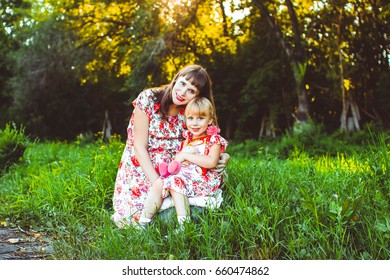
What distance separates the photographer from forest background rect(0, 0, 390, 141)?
Answer: 1146cm

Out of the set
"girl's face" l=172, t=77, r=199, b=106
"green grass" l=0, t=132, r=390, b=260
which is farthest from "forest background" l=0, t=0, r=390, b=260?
"girl's face" l=172, t=77, r=199, b=106

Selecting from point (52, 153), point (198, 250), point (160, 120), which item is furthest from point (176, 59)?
point (198, 250)

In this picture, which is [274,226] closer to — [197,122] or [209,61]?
[197,122]

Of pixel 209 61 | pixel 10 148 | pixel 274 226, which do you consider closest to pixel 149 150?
pixel 274 226

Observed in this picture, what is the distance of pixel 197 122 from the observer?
11.1ft

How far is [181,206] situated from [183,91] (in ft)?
2.70

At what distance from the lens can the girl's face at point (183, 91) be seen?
3.43 metres

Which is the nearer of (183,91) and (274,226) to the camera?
(274,226)

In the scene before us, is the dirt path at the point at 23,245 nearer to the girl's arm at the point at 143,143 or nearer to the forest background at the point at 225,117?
the forest background at the point at 225,117

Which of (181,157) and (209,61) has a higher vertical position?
(209,61)

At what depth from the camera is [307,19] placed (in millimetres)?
13250

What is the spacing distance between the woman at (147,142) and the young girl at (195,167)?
173 mm

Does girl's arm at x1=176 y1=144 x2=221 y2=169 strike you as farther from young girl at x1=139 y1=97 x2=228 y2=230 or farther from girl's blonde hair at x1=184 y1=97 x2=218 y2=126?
girl's blonde hair at x1=184 y1=97 x2=218 y2=126

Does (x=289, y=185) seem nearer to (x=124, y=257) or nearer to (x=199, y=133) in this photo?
(x=199, y=133)
